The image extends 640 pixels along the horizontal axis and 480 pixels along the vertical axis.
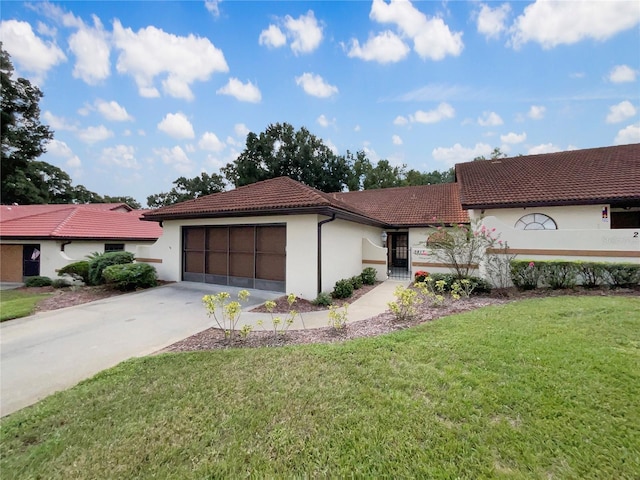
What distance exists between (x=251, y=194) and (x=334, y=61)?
753 centimetres

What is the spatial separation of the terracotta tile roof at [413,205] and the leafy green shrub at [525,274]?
4.87m

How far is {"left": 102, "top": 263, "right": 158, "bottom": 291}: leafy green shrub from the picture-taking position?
968 cm

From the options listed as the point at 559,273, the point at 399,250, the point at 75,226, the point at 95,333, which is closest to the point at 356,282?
the point at 559,273

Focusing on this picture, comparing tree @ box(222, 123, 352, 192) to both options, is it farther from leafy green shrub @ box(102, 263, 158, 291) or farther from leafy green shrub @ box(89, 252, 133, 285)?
leafy green shrub @ box(102, 263, 158, 291)

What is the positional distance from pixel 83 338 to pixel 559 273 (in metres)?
12.2

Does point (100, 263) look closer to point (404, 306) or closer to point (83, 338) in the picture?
point (83, 338)

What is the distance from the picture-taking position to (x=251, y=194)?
10625 mm

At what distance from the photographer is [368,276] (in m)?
11.5

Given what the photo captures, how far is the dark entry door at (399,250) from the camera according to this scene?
1617 centimetres

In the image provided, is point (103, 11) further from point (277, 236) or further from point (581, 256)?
point (581, 256)

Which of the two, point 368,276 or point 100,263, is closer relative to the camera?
point 100,263

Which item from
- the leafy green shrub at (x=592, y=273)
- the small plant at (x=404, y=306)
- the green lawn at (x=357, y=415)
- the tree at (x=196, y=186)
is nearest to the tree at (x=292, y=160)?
the tree at (x=196, y=186)

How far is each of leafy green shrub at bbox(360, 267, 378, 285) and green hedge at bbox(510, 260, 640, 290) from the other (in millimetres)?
4947

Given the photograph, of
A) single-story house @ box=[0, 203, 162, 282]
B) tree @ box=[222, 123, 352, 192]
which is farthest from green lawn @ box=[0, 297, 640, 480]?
tree @ box=[222, 123, 352, 192]
